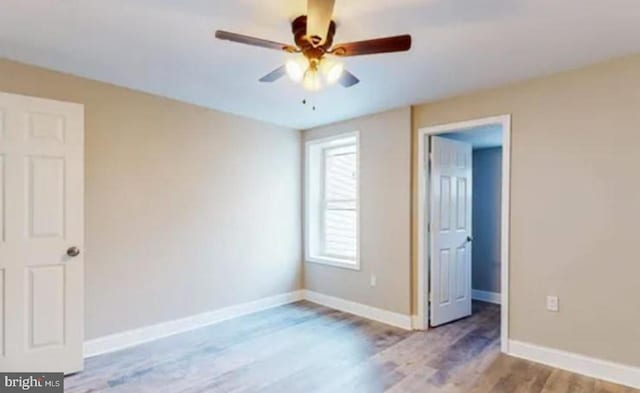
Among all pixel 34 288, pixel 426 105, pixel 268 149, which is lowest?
pixel 34 288

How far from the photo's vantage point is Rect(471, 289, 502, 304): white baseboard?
5066 millimetres

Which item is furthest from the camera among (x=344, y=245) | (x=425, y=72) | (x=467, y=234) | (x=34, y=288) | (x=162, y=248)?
(x=344, y=245)

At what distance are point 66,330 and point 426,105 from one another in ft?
12.2

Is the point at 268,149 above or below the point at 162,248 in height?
above

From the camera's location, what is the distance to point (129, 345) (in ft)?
11.3

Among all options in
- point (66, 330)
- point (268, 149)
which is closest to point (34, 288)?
point (66, 330)

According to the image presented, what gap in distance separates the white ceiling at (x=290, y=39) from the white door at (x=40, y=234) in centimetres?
53

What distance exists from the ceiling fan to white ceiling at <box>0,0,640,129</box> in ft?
0.65

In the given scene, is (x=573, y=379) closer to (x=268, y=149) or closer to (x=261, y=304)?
(x=261, y=304)

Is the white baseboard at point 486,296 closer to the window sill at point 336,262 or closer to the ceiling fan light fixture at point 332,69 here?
the window sill at point 336,262

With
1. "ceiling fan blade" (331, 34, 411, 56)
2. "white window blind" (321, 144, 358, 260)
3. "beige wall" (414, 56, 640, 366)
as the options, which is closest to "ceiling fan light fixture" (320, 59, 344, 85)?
"ceiling fan blade" (331, 34, 411, 56)

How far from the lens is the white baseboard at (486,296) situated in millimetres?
5066

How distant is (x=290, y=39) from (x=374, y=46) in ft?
2.41

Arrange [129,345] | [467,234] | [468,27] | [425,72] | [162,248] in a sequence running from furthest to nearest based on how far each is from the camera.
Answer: [467,234], [162,248], [129,345], [425,72], [468,27]
